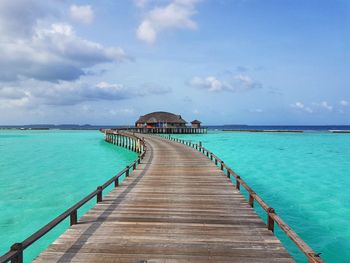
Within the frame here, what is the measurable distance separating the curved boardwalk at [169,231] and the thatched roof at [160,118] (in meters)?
71.2

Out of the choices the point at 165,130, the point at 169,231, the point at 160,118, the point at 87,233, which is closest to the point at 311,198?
the point at 169,231

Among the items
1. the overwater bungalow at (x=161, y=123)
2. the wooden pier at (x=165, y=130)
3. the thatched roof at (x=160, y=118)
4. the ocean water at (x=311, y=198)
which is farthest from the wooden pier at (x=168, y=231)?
the thatched roof at (x=160, y=118)

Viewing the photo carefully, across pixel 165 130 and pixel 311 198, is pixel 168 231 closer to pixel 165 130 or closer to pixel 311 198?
pixel 311 198

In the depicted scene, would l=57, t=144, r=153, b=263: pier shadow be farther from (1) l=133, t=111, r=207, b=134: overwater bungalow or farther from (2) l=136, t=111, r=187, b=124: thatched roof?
(2) l=136, t=111, r=187, b=124: thatched roof

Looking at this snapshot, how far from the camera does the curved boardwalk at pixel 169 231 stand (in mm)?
4949

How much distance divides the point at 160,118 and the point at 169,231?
76205 mm

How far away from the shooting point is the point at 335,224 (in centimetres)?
1108

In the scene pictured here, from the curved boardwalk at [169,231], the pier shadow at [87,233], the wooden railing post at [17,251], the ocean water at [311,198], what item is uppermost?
the wooden railing post at [17,251]

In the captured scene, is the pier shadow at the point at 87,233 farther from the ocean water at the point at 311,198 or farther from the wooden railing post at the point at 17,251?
the ocean water at the point at 311,198

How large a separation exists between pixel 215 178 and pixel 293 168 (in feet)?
49.2

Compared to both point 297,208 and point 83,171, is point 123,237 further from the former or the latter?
point 83,171

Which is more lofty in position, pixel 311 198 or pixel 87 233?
pixel 87 233

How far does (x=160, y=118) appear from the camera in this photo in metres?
81.9

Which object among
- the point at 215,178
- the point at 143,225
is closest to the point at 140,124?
the point at 215,178
